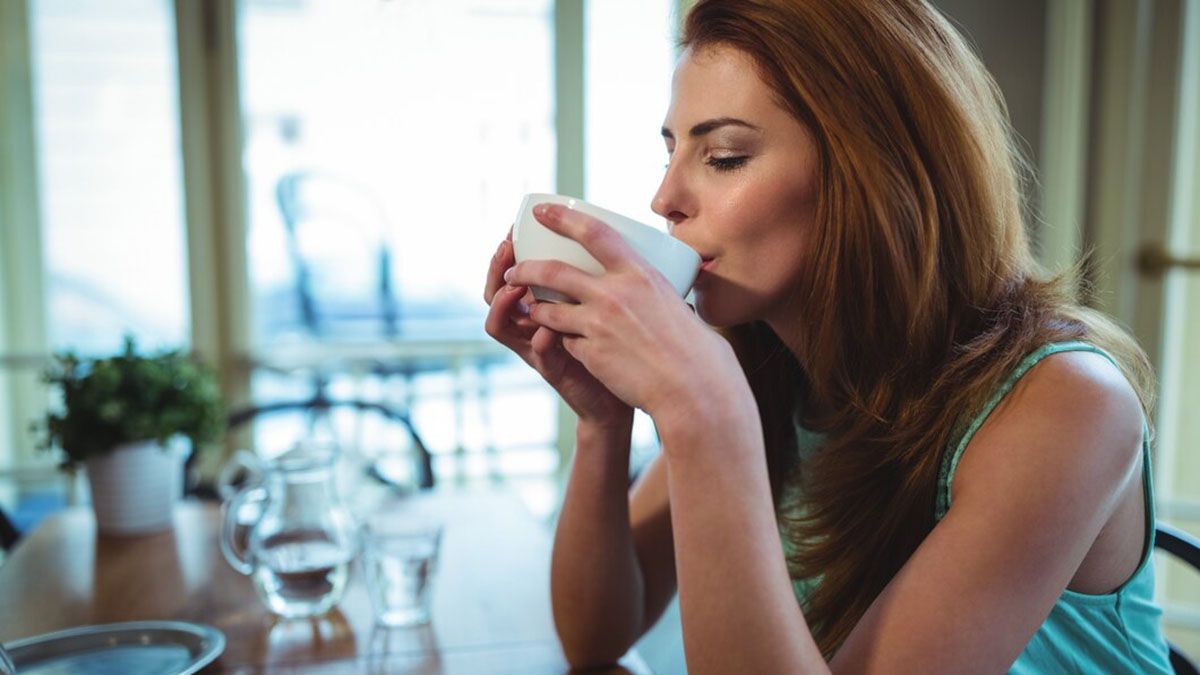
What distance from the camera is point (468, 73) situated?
10.6ft

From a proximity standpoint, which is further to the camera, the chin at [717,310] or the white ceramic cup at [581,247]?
the chin at [717,310]

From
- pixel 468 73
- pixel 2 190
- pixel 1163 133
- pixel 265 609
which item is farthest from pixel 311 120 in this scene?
pixel 1163 133

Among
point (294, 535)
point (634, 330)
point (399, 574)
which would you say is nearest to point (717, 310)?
point (634, 330)

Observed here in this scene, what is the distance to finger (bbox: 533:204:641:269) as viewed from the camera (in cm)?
75

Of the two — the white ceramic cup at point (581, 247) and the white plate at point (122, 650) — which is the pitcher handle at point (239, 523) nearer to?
the white plate at point (122, 650)

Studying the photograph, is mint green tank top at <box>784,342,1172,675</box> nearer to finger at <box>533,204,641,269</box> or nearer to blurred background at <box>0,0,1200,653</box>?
finger at <box>533,204,641,269</box>

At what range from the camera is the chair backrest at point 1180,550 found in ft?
3.37

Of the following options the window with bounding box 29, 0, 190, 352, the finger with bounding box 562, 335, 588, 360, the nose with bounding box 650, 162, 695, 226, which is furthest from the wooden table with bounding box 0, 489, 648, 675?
the window with bounding box 29, 0, 190, 352

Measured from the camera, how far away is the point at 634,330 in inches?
28.5

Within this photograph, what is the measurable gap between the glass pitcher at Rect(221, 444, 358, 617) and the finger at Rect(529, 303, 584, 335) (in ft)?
1.57

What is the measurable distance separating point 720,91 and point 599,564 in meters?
0.52

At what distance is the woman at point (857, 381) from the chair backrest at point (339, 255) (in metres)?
2.37

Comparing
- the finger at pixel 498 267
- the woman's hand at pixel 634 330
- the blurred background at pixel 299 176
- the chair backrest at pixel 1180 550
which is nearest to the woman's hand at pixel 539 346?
the finger at pixel 498 267

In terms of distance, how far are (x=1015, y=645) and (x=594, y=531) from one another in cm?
46
